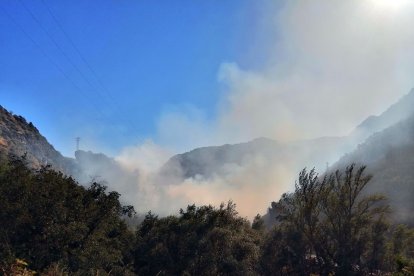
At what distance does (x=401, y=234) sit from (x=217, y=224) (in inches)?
934

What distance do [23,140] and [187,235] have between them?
80.2 m

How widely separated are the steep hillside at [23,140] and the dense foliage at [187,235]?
5131 centimetres

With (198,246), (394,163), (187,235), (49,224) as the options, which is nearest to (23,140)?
(187,235)

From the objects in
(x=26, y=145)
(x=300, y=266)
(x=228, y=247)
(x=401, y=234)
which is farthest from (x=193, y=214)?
(x=26, y=145)

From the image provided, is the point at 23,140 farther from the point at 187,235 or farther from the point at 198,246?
the point at 198,246

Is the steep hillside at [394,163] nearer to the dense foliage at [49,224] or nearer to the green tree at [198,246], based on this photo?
the green tree at [198,246]

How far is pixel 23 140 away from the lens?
342 feet

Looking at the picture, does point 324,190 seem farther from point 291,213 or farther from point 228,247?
point 228,247

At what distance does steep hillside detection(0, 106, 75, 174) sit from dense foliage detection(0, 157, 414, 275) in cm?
5131

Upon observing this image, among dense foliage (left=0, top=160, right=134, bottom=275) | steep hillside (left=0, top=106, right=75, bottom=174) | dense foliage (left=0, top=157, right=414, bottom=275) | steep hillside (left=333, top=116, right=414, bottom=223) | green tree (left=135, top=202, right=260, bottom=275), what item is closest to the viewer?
dense foliage (left=0, top=160, right=134, bottom=275)

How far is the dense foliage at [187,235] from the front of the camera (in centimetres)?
2709

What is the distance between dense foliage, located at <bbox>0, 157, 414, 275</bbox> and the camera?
88.9 ft

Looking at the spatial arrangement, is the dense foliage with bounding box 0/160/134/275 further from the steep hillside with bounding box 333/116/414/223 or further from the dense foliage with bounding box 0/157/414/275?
the steep hillside with bounding box 333/116/414/223

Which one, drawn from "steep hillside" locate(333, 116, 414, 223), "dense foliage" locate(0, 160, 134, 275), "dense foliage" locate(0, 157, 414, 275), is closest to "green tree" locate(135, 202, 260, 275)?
"dense foliage" locate(0, 157, 414, 275)
